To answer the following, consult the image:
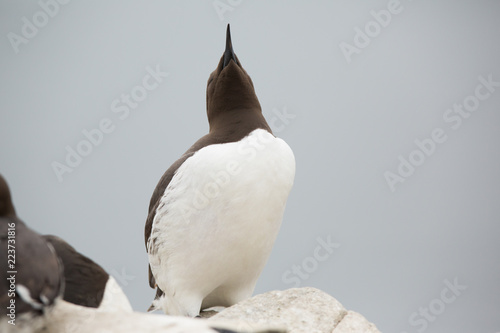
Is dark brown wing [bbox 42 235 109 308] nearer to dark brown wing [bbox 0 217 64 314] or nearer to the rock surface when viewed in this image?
the rock surface

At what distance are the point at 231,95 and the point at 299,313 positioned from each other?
1.19 meters

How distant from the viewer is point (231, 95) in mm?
2891

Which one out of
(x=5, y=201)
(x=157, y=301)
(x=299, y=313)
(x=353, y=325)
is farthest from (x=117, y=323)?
(x=157, y=301)

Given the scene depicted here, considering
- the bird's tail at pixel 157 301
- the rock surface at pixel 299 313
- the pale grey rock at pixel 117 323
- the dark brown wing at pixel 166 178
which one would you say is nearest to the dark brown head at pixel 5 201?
the pale grey rock at pixel 117 323

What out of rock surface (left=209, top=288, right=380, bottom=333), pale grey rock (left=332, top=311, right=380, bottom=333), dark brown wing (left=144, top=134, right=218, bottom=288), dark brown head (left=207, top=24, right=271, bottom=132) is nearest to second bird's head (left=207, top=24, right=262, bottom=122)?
dark brown head (left=207, top=24, right=271, bottom=132)

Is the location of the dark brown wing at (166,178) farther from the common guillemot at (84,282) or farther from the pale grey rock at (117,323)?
the pale grey rock at (117,323)

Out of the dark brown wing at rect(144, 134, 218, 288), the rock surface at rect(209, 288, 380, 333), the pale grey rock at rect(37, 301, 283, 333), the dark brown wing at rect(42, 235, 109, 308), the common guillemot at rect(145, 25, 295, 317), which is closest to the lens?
the pale grey rock at rect(37, 301, 283, 333)

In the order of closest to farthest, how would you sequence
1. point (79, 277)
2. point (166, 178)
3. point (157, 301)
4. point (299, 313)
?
point (79, 277) → point (299, 313) → point (166, 178) → point (157, 301)

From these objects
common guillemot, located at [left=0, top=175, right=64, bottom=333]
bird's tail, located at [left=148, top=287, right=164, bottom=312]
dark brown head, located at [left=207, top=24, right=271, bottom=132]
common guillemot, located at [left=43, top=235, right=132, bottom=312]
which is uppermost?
dark brown head, located at [left=207, top=24, right=271, bottom=132]

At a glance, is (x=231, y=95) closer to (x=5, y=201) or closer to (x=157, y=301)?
(x=157, y=301)

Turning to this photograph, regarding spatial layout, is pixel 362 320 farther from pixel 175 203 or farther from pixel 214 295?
pixel 175 203

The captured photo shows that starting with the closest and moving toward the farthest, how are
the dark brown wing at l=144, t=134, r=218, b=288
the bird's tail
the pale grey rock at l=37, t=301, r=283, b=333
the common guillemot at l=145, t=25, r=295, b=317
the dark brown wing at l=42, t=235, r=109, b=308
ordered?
1. the pale grey rock at l=37, t=301, r=283, b=333
2. the dark brown wing at l=42, t=235, r=109, b=308
3. the common guillemot at l=145, t=25, r=295, b=317
4. the dark brown wing at l=144, t=134, r=218, b=288
5. the bird's tail

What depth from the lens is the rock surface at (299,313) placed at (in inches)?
93.2

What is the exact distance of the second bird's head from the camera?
2.88m
